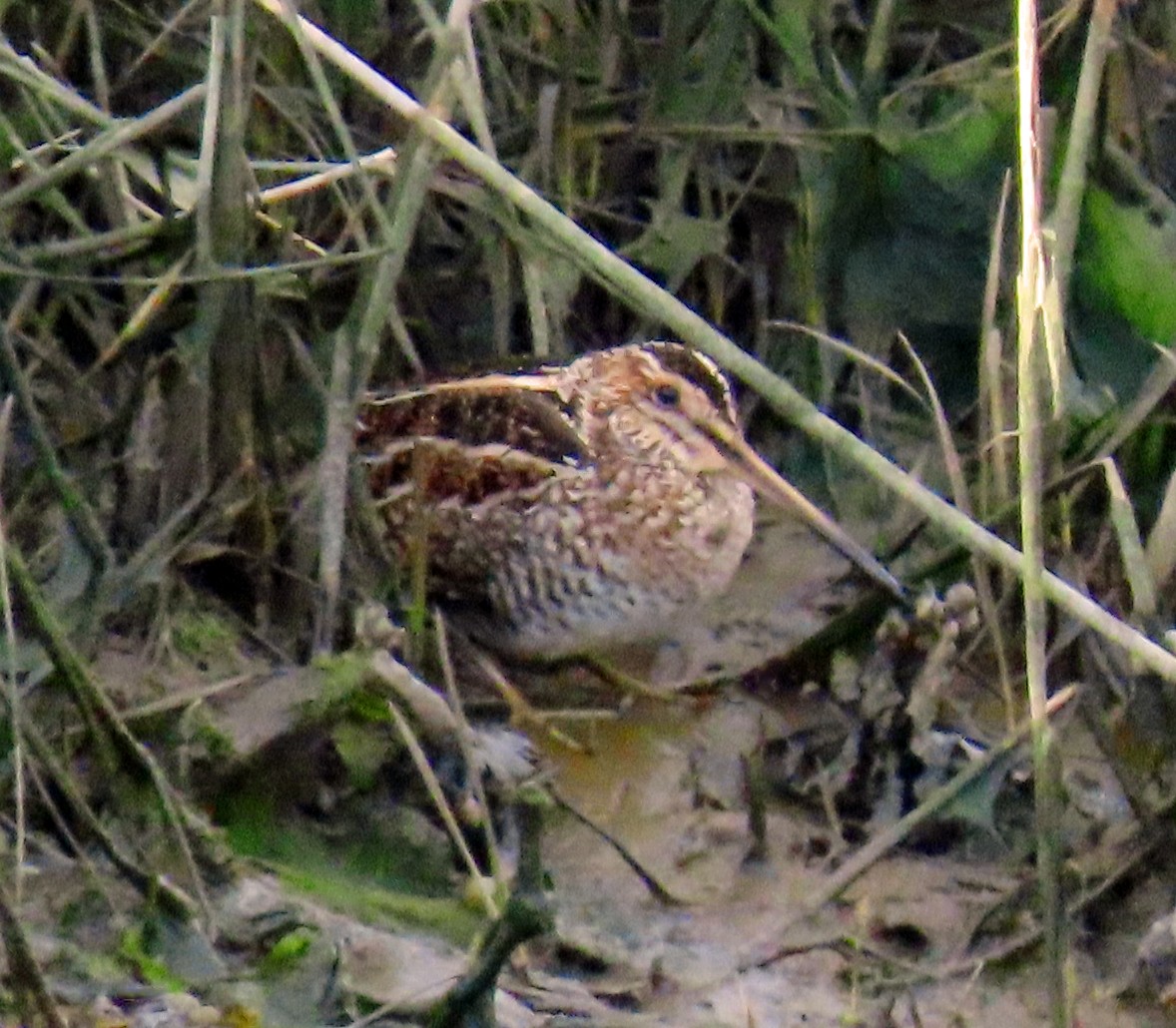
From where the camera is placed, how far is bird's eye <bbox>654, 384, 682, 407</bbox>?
327cm

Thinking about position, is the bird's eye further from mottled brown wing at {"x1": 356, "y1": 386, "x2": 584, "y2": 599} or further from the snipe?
mottled brown wing at {"x1": 356, "y1": 386, "x2": 584, "y2": 599}

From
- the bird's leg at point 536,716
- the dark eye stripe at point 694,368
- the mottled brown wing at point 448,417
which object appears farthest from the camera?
the dark eye stripe at point 694,368

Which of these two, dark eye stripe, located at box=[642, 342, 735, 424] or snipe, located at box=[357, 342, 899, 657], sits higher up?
dark eye stripe, located at box=[642, 342, 735, 424]

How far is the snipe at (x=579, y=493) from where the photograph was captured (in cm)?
309

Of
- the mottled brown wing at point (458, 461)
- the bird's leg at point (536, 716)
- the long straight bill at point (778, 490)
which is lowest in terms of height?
the bird's leg at point (536, 716)

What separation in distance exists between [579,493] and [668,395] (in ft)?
0.69

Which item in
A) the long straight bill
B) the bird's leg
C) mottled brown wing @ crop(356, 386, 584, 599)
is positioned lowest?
the bird's leg

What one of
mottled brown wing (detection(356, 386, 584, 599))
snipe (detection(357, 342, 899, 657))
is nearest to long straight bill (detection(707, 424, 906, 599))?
snipe (detection(357, 342, 899, 657))

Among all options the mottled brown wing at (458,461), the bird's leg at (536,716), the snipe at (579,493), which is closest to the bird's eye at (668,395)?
the snipe at (579,493)

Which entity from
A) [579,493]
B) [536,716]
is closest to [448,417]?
[579,493]

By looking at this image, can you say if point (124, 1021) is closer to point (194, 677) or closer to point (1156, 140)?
point (194, 677)

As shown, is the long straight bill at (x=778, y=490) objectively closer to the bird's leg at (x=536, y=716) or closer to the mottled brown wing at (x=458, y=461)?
the mottled brown wing at (x=458, y=461)

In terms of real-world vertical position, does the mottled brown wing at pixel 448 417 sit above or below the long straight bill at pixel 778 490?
above

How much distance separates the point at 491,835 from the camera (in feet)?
8.30
